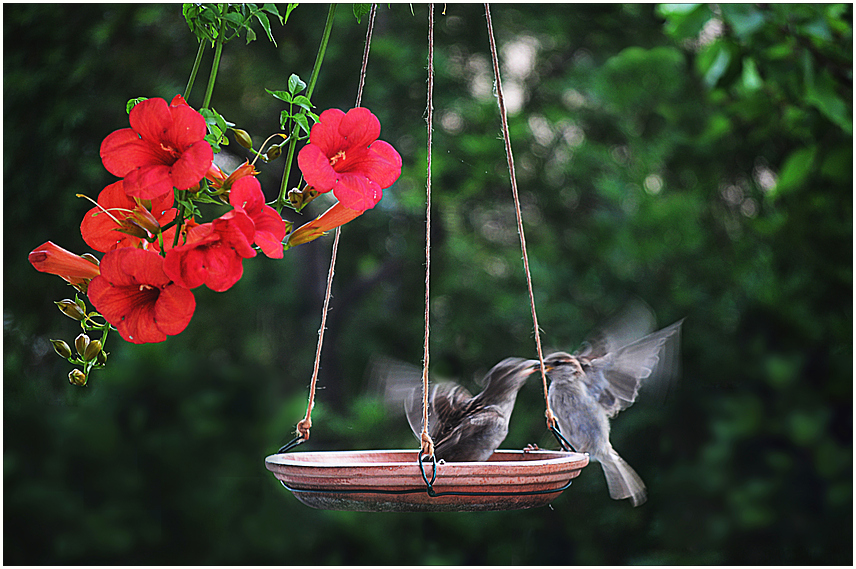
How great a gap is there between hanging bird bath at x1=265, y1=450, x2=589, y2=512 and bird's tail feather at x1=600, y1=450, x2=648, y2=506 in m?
0.47

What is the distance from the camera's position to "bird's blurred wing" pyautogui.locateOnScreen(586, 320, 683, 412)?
1.14 m

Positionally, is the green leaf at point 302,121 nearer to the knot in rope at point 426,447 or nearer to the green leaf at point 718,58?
the knot in rope at point 426,447

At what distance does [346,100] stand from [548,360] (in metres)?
1.86

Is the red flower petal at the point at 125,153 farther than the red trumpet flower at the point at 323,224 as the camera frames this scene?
No

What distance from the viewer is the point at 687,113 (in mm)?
2797

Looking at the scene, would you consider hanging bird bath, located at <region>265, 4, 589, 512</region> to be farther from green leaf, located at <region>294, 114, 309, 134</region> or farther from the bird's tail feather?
the bird's tail feather

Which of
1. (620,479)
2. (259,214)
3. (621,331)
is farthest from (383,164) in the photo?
(620,479)

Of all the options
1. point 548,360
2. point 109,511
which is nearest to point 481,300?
point 109,511

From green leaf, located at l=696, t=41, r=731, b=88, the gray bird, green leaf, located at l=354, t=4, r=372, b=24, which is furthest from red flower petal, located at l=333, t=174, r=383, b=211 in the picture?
green leaf, located at l=696, t=41, r=731, b=88

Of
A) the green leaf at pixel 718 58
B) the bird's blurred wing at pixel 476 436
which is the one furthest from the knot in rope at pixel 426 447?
the green leaf at pixel 718 58

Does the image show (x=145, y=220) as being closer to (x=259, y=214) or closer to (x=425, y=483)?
(x=259, y=214)

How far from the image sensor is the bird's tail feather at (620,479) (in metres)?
1.19

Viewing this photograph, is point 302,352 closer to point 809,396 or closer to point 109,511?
point 109,511

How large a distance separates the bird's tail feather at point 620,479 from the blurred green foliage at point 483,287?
87 cm
